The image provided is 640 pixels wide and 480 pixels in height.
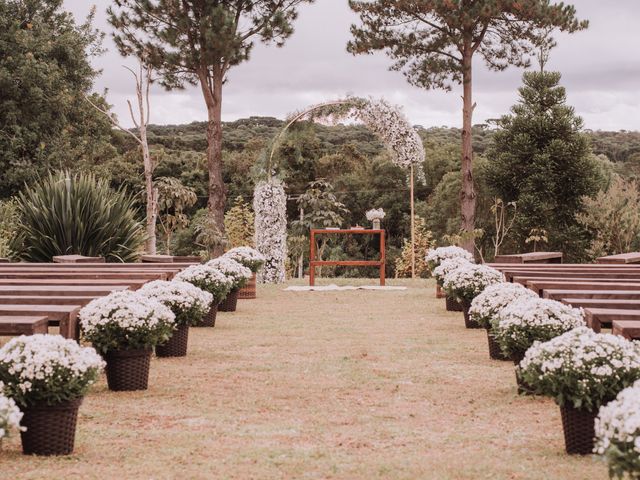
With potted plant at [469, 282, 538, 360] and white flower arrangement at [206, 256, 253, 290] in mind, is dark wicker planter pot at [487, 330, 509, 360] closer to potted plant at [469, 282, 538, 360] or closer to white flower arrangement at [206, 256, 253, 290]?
potted plant at [469, 282, 538, 360]

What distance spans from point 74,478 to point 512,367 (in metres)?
3.93

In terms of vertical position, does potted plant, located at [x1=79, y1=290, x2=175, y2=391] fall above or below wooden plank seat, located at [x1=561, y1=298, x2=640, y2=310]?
below

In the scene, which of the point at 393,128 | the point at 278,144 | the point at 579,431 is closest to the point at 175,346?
the point at 579,431

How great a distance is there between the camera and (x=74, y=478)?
3865mm

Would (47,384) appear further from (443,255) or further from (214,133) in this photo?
(214,133)

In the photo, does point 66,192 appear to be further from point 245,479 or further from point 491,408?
point 245,479

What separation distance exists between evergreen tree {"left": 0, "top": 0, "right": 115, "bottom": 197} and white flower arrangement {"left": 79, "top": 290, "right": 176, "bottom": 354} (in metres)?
15.6

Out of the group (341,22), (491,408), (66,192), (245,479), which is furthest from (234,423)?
(341,22)

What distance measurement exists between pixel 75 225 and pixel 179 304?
6.91 metres

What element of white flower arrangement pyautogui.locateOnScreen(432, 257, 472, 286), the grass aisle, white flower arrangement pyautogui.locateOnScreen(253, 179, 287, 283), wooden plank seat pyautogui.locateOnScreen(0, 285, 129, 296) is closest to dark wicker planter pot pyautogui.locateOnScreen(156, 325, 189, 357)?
the grass aisle

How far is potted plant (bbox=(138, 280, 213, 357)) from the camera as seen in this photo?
705 cm

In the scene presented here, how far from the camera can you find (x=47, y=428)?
424 cm

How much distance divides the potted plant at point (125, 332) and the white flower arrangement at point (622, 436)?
3420mm

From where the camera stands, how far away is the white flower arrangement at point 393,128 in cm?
1750
